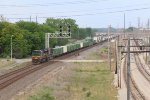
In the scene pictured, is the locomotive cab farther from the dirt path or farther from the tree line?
the dirt path

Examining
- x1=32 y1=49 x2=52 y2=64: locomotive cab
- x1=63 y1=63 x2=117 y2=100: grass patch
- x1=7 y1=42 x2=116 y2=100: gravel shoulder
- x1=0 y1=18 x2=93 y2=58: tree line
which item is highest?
x1=0 y1=18 x2=93 y2=58: tree line

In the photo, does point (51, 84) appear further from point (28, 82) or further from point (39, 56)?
point (39, 56)

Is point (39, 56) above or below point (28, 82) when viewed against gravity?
above

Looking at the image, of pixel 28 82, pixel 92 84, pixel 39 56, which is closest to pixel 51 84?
pixel 28 82

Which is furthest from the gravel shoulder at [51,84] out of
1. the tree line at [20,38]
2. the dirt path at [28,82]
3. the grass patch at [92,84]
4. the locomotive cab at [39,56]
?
the tree line at [20,38]

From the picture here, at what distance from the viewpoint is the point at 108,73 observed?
71.2 metres

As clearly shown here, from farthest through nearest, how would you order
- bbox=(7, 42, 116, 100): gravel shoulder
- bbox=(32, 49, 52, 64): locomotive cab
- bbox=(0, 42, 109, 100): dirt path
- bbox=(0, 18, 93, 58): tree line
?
bbox=(0, 18, 93, 58): tree line → bbox=(32, 49, 52, 64): locomotive cab → bbox=(0, 42, 109, 100): dirt path → bbox=(7, 42, 116, 100): gravel shoulder

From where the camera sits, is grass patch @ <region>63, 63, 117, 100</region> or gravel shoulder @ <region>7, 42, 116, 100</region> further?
grass patch @ <region>63, 63, 117, 100</region>

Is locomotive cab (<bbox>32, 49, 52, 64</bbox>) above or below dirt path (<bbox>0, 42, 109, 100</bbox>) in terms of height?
above

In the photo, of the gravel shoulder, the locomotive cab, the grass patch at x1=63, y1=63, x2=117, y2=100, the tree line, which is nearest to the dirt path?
the gravel shoulder

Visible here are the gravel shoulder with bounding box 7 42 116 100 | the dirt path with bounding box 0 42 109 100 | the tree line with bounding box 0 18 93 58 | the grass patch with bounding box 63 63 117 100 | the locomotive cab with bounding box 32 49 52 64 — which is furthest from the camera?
the tree line with bounding box 0 18 93 58

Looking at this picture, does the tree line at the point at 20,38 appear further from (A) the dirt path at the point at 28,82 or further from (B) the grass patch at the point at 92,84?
(A) the dirt path at the point at 28,82

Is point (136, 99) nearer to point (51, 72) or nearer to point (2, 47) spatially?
point (51, 72)

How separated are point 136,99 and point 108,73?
2648 cm
